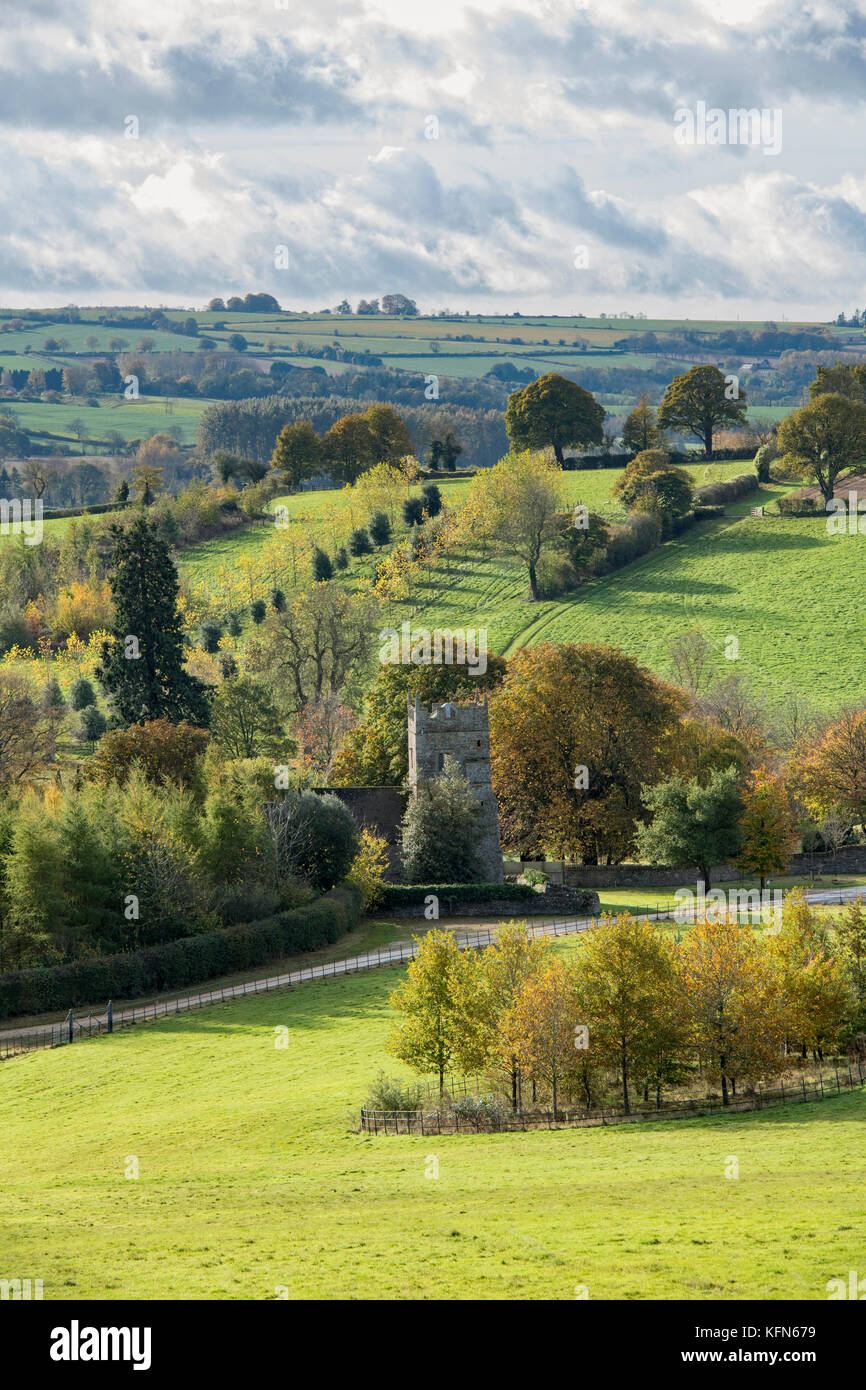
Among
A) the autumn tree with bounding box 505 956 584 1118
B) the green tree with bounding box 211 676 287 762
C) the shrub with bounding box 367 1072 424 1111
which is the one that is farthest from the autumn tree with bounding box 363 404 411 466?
the autumn tree with bounding box 505 956 584 1118

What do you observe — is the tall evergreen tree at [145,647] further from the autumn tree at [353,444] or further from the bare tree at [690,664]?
the autumn tree at [353,444]

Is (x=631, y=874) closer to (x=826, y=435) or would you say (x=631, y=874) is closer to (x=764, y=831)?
(x=764, y=831)

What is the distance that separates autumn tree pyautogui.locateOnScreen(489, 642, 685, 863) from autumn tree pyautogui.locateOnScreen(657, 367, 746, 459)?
194 ft

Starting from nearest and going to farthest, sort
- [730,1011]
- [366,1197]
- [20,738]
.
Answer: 1. [366,1197]
2. [730,1011]
3. [20,738]

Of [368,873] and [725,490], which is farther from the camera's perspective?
[725,490]

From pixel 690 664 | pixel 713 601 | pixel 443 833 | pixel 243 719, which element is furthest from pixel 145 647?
pixel 713 601

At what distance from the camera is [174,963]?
156ft

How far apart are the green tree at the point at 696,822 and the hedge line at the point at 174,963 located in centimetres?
1283

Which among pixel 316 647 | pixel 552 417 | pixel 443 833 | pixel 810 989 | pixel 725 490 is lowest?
pixel 443 833

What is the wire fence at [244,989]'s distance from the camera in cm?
4169

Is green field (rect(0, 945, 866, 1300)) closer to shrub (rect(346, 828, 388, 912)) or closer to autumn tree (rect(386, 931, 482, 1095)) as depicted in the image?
autumn tree (rect(386, 931, 482, 1095))

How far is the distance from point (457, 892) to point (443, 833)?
280 centimetres

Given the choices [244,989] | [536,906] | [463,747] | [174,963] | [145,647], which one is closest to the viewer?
[244,989]

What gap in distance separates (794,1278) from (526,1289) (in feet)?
10.6
